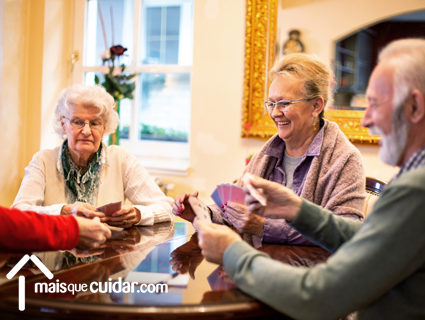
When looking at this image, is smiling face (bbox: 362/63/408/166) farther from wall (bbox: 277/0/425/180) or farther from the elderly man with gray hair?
wall (bbox: 277/0/425/180)

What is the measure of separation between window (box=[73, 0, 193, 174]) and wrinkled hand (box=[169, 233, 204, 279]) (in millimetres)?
2419

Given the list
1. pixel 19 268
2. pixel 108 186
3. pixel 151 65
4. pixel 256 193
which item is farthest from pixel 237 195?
pixel 151 65

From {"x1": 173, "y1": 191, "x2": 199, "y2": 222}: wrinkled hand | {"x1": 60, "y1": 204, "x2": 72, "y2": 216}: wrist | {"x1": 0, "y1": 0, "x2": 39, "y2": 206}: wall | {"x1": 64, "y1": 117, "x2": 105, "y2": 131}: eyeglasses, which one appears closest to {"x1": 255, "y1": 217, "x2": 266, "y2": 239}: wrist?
{"x1": 173, "y1": 191, "x2": 199, "y2": 222}: wrinkled hand

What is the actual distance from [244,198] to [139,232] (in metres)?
0.58

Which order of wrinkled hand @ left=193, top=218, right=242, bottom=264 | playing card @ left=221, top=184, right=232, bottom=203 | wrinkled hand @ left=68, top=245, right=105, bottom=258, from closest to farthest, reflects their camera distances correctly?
wrinkled hand @ left=193, top=218, right=242, bottom=264
wrinkled hand @ left=68, top=245, right=105, bottom=258
playing card @ left=221, top=184, right=232, bottom=203

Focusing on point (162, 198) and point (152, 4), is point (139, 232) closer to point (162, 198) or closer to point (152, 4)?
point (162, 198)

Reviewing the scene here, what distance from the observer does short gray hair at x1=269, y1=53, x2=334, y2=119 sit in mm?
1874

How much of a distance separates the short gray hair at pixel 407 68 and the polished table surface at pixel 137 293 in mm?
599

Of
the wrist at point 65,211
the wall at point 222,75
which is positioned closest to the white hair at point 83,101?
the wrist at point 65,211

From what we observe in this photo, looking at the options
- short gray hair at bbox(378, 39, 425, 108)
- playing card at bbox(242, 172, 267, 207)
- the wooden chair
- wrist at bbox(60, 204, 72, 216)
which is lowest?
wrist at bbox(60, 204, 72, 216)

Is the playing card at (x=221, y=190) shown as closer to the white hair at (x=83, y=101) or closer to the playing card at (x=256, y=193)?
the playing card at (x=256, y=193)

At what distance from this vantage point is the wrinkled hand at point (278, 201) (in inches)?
50.3

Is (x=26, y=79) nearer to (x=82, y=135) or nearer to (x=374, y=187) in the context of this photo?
(x=82, y=135)

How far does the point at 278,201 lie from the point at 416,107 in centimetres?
54
